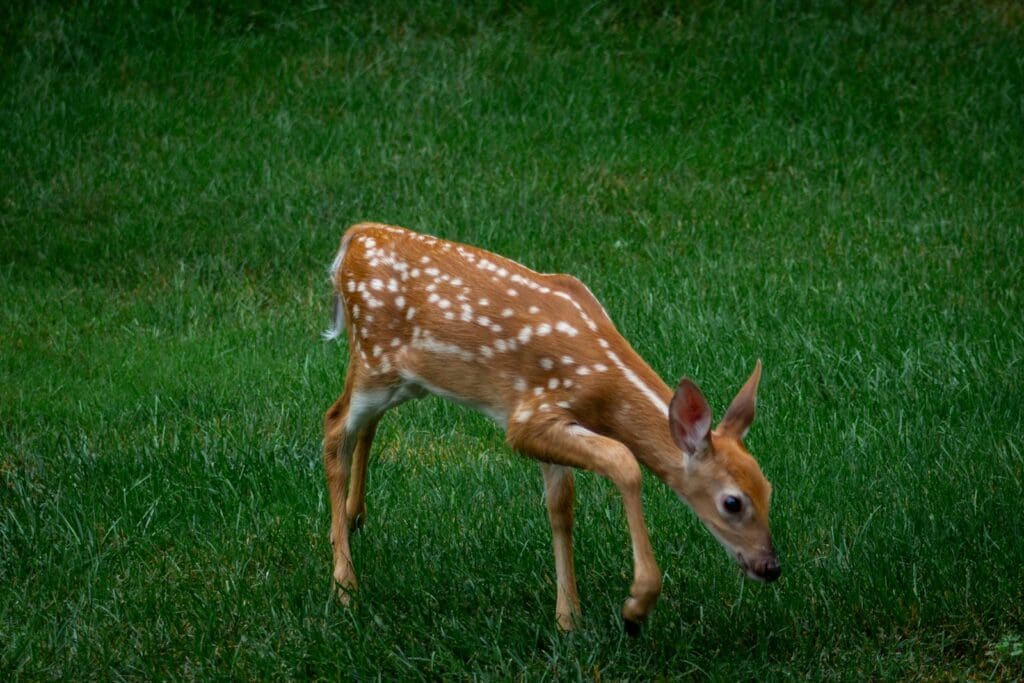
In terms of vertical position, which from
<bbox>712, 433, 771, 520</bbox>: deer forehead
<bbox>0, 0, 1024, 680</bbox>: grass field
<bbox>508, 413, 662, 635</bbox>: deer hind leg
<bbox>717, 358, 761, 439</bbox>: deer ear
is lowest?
<bbox>0, 0, 1024, 680</bbox>: grass field

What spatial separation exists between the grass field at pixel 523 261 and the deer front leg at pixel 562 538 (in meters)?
0.07

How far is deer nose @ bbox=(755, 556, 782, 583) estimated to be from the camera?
4.53 m

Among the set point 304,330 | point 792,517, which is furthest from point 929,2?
point 792,517

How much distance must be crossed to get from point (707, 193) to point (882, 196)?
1.26m

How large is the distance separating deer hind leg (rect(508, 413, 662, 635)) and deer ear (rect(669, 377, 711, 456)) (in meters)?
0.18

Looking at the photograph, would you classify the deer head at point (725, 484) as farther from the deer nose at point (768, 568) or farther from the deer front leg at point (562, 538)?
the deer front leg at point (562, 538)

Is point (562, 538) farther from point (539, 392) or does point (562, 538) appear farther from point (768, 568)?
point (768, 568)

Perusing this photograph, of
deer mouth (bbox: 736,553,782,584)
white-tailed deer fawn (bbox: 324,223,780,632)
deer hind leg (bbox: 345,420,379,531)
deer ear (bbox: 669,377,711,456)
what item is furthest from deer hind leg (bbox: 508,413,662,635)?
deer hind leg (bbox: 345,420,379,531)

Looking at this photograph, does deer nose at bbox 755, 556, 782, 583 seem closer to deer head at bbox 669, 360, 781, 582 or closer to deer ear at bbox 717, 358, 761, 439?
deer head at bbox 669, 360, 781, 582

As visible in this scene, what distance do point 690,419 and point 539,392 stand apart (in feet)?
2.41

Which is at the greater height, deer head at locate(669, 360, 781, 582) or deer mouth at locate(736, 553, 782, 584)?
deer head at locate(669, 360, 781, 582)

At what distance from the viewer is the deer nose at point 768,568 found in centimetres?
453

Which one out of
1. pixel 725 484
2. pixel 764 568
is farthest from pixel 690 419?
pixel 764 568

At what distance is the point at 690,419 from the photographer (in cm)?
464
